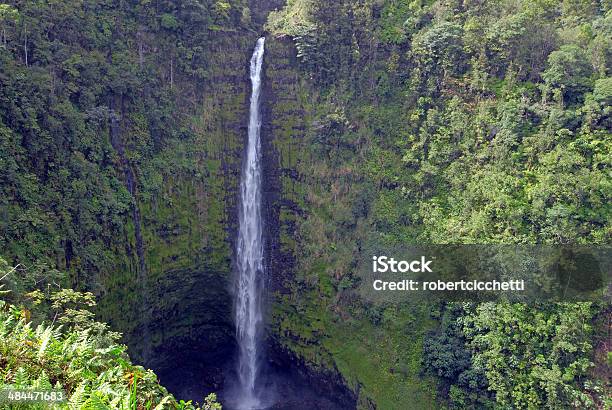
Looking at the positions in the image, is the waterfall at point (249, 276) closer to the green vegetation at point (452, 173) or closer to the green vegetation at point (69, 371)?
the green vegetation at point (452, 173)

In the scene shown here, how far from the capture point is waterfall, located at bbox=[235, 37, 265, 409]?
20594mm

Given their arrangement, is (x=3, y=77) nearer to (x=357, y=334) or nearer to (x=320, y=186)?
(x=320, y=186)

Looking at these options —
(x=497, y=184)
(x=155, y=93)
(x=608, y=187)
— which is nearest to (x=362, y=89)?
(x=497, y=184)

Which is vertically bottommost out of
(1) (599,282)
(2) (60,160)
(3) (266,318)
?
(3) (266,318)

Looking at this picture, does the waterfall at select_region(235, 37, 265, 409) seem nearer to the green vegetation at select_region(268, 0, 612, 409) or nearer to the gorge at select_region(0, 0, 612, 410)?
the gorge at select_region(0, 0, 612, 410)

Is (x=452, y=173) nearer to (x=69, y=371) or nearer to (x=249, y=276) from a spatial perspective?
(x=249, y=276)

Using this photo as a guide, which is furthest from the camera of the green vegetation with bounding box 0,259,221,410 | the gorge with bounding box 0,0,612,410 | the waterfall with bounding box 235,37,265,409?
the waterfall with bounding box 235,37,265,409

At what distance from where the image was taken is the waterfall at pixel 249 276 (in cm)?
2059

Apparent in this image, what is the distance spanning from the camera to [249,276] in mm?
20766

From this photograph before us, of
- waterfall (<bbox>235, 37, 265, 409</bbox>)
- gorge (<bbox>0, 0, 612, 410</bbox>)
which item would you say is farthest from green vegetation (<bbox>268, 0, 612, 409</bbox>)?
waterfall (<bbox>235, 37, 265, 409</bbox>)

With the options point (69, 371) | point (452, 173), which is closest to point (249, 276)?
point (452, 173)

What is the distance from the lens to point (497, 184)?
17000 mm

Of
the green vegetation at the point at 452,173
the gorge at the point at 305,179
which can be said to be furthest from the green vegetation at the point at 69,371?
the green vegetation at the point at 452,173

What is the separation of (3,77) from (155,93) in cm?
594
